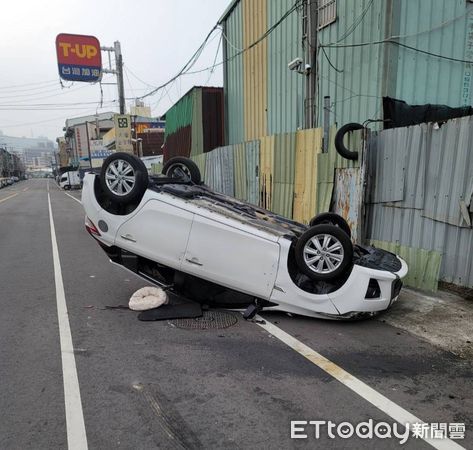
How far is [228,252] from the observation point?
4.74 m

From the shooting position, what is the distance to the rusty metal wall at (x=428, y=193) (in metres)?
5.38

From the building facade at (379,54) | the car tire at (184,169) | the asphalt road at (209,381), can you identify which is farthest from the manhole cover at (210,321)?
the building facade at (379,54)

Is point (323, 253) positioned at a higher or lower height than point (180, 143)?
lower

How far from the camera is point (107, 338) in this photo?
441 cm

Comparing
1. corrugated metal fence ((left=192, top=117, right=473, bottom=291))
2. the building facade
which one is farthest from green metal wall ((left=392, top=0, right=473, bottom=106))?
corrugated metal fence ((left=192, top=117, right=473, bottom=291))

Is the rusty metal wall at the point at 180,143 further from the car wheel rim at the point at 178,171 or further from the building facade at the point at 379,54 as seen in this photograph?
the car wheel rim at the point at 178,171

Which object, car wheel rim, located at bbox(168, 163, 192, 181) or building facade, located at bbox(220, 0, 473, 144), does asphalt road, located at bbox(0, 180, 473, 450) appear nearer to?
car wheel rim, located at bbox(168, 163, 192, 181)

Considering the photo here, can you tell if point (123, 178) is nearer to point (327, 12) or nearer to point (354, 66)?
point (354, 66)

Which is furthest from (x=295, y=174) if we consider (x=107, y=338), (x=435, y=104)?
(x=107, y=338)

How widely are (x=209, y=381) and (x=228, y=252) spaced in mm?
1602

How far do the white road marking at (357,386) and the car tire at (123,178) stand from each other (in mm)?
2193

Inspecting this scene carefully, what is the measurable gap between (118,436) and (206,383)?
0.88 meters

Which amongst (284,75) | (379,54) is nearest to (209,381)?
(379,54)

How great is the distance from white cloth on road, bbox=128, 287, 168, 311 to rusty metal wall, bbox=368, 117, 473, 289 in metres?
3.57
